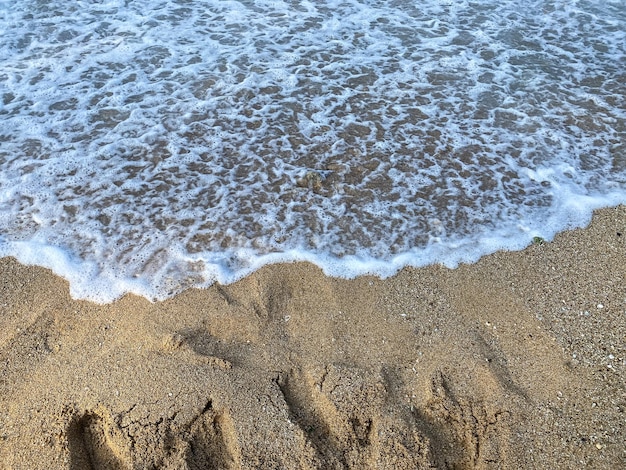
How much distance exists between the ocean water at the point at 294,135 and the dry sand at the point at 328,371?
0.83ft

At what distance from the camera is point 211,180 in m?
4.22

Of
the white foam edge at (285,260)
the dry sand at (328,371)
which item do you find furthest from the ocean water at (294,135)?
the dry sand at (328,371)

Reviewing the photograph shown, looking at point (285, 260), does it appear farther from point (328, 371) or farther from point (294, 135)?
point (294, 135)

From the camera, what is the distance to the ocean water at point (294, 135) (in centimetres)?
368

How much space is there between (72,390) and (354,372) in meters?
1.58

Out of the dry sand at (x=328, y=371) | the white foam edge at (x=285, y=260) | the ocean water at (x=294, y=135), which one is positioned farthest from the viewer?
the ocean water at (x=294, y=135)

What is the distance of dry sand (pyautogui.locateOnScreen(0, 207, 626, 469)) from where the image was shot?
251 cm

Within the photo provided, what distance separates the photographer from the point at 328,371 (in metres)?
2.85

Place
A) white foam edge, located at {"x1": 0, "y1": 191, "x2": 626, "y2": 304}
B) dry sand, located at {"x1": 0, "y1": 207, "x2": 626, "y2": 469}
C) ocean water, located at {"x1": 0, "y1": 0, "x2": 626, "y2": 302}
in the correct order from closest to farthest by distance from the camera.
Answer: dry sand, located at {"x1": 0, "y1": 207, "x2": 626, "y2": 469} → white foam edge, located at {"x1": 0, "y1": 191, "x2": 626, "y2": 304} → ocean water, located at {"x1": 0, "y1": 0, "x2": 626, "y2": 302}

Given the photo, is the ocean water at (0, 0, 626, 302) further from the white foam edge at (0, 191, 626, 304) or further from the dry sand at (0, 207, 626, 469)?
the dry sand at (0, 207, 626, 469)

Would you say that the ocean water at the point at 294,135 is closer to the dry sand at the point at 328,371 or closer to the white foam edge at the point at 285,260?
the white foam edge at the point at 285,260

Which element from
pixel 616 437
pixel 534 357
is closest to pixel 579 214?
pixel 534 357

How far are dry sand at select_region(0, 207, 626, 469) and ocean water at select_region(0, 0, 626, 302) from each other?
0.25 metres

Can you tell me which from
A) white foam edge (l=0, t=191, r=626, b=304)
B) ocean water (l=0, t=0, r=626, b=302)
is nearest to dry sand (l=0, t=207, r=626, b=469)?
white foam edge (l=0, t=191, r=626, b=304)
